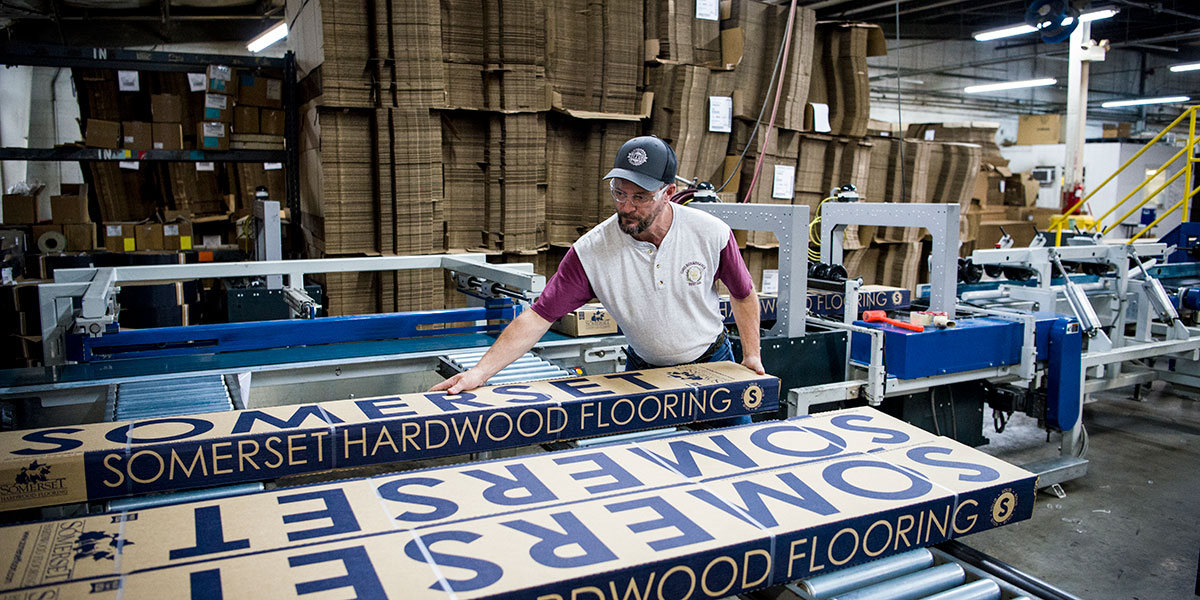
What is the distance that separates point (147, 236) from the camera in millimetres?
7336

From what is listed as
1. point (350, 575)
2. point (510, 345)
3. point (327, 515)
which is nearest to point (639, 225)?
point (510, 345)

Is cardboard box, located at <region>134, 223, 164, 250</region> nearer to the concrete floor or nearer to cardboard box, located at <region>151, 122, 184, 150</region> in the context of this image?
cardboard box, located at <region>151, 122, 184, 150</region>

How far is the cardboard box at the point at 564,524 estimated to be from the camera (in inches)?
51.0

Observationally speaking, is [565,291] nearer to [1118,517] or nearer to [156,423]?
[156,423]

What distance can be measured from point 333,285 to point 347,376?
221 centimetres

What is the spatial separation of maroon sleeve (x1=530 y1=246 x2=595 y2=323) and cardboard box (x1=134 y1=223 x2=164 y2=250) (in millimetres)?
6179

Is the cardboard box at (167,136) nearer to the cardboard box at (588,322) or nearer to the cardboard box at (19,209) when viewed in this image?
the cardboard box at (19,209)

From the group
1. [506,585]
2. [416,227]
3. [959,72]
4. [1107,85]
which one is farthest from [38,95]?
[1107,85]

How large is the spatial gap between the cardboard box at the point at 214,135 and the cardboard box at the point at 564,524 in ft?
16.8

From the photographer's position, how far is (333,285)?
5676 millimetres

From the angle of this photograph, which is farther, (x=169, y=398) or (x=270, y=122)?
(x=270, y=122)

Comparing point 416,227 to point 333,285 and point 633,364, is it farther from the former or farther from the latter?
point 633,364

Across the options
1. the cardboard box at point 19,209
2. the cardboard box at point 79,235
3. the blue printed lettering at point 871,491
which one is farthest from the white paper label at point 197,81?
the blue printed lettering at point 871,491

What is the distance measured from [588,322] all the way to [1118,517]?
10.2 feet
